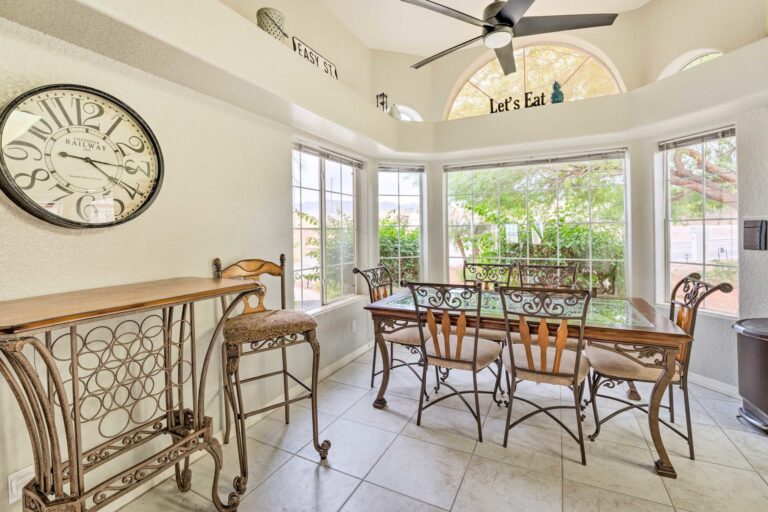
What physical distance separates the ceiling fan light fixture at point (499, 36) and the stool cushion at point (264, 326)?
6.75 feet

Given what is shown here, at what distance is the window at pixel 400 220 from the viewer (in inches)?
159

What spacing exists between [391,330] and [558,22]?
7.59ft

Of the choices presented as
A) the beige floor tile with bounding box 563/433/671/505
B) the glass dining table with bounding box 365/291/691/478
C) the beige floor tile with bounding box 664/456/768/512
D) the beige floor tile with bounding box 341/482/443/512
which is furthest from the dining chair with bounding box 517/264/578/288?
the beige floor tile with bounding box 341/482/443/512

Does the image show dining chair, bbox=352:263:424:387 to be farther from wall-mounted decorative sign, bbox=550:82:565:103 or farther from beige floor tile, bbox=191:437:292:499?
wall-mounted decorative sign, bbox=550:82:565:103

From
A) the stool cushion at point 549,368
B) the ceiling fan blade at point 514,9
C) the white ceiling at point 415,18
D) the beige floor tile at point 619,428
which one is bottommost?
the beige floor tile at point 619,428

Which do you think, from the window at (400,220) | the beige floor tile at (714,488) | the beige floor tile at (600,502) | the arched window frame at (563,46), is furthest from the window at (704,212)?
the window at (400,220)

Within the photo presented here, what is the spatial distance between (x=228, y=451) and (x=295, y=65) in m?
2.52

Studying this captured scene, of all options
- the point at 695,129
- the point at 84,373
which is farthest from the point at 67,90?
the point at 695,129

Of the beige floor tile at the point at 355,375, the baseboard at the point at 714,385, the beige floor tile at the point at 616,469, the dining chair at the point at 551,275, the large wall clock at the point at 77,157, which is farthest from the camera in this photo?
the dining chair at the point at 551,275

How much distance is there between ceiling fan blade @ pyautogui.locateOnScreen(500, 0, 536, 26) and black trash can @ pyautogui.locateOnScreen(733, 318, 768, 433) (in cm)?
238

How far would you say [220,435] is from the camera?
2.19m

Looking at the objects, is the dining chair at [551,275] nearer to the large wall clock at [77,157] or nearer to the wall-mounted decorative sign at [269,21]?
the wall-mounted decorative sign at [269,21]

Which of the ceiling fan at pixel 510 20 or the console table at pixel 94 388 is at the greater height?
the ceiling fan at pixel 510 20

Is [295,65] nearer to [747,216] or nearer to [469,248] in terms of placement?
[469,248]
